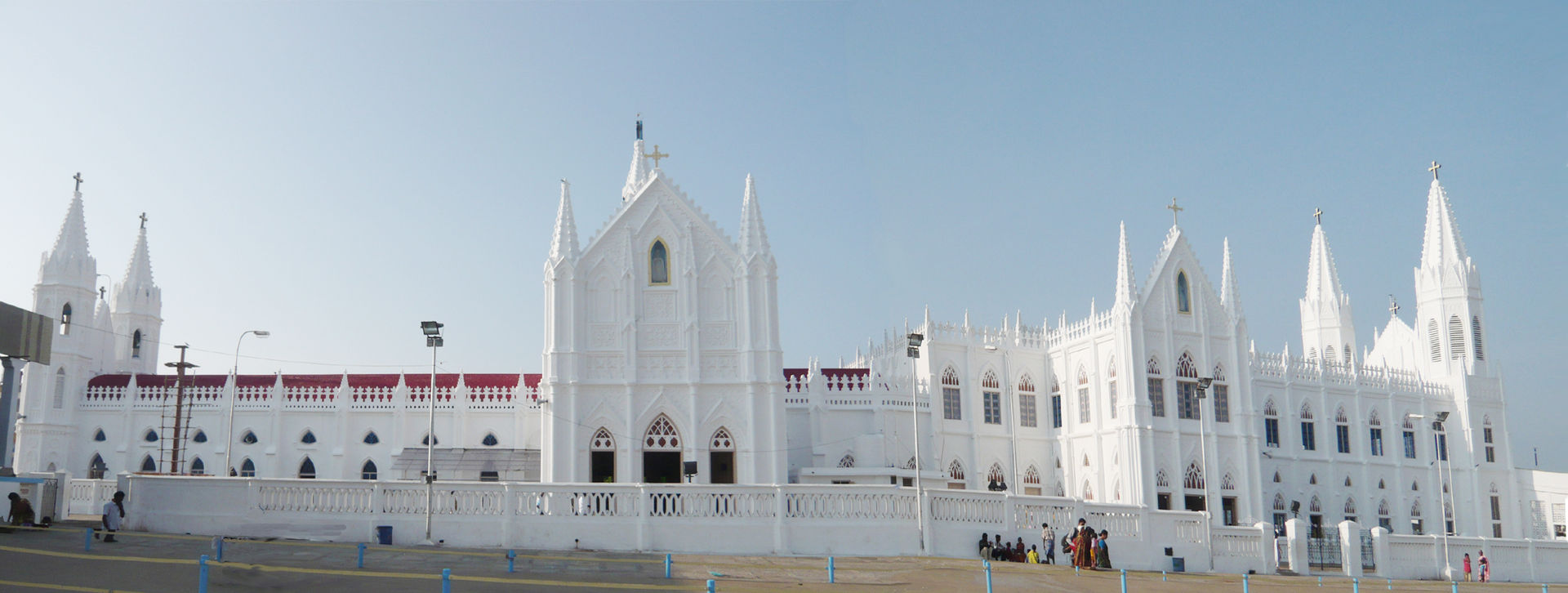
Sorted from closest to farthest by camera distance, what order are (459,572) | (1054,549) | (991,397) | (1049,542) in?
(459,572)
(1049,542)
(1054,549)
(991,397)

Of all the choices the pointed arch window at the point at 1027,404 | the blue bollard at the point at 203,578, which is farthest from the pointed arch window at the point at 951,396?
the blue bollard at the point at 203,578

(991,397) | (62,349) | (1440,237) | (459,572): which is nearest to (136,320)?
(62,349)

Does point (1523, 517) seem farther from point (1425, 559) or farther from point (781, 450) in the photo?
point (781, 450)

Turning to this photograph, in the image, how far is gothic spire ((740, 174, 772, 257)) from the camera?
149 feet

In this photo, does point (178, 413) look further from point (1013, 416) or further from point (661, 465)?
point (1013, 416)

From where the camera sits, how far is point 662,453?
4472cm

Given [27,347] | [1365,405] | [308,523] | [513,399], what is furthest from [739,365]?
[1365,405]

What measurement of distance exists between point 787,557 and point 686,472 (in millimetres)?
13314

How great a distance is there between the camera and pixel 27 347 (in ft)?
113

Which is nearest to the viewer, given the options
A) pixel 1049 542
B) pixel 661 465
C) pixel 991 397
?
pixel 1049 542

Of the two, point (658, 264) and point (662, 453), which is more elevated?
point (658, 264)

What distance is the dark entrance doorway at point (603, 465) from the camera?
44.3m

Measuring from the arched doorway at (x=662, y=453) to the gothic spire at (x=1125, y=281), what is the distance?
19.1m

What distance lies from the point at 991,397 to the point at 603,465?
17.0 meters
